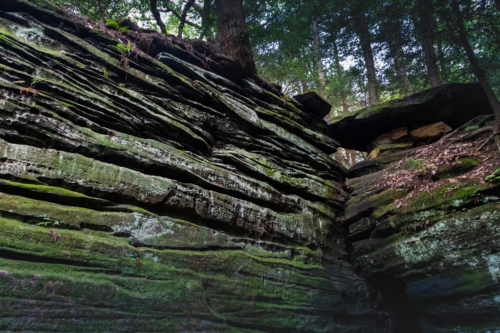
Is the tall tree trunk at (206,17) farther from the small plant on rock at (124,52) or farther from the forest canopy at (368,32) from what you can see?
the small plant on rock at (124,52)

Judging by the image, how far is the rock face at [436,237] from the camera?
20.7 feet

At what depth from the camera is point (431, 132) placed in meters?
10.8

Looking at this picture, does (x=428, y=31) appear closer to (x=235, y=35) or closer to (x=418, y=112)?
(x=418, y=112)

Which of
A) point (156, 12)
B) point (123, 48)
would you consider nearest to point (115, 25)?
point (123, 48)

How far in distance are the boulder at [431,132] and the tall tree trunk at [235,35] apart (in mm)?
6976

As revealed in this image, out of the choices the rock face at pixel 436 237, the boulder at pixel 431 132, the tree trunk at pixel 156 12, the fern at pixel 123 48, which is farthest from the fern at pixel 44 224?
the boulder at pixel 431 132

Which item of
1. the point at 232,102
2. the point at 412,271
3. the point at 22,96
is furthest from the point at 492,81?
the point at 22,96

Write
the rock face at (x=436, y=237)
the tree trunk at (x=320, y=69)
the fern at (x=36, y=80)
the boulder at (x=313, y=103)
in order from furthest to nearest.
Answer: the tree trunk at (x=320, y=69) < the boulder at (x=313, y=103) < the rock face at (x=436, y=237) < the fern at (x=36, y=80)

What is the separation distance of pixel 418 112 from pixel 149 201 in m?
10.5

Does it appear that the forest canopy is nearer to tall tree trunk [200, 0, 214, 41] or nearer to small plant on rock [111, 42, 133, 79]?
tall tree trunk [200, 0, 214, 41]

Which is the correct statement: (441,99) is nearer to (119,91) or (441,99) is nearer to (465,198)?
(465,198)

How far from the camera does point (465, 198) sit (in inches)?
261

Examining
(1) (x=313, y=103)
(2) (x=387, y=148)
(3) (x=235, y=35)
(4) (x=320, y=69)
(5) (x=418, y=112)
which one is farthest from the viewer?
(4) (x=320, y=69)

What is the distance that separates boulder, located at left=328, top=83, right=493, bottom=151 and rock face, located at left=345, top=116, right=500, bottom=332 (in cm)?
184
